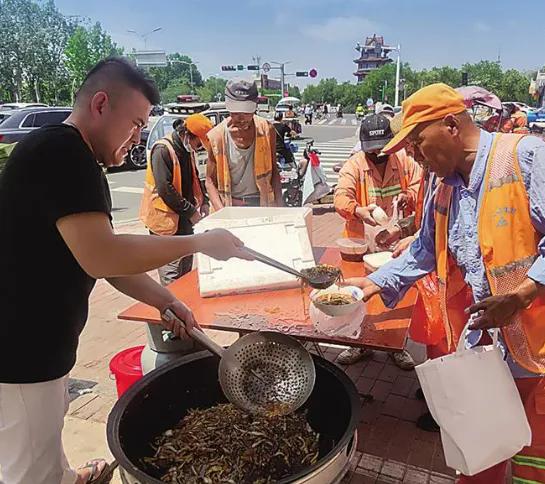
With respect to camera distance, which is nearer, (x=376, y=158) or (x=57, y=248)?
(x=57, y=248)

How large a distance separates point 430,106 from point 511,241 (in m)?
0.51

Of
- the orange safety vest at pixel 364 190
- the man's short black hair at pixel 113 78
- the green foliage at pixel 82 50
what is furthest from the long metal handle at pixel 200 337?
the green foliage at pixel 82 50

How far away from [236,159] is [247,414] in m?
2.22

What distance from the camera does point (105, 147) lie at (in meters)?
1.37

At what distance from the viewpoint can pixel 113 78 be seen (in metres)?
1.35

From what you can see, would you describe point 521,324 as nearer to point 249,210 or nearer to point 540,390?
point 540,390

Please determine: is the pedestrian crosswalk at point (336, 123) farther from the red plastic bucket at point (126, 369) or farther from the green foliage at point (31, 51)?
the red plastic bucket at point (126, 369)

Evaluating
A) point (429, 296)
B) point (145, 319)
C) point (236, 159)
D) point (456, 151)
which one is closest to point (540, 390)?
point (429, 296)

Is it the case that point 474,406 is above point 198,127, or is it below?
below

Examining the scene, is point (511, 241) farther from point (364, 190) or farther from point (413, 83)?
point (413, 83)

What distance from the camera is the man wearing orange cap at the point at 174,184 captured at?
3330 mm

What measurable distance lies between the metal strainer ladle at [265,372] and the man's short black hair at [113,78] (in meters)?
0.85

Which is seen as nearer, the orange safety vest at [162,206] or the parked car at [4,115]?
the orange safety vest at [162,206]

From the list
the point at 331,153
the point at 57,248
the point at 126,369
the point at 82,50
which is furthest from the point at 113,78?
the point at 82,50
